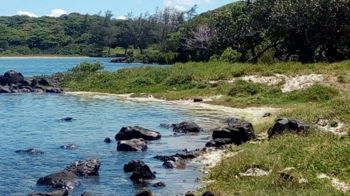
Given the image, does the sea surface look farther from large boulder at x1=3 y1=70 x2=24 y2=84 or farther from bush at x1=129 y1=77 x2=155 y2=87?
large boulder at x1=3 y1=70 x2=24 y2=84

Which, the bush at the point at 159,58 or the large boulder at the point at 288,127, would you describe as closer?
the large boulder at the point at 288,127

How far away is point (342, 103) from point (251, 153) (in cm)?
1017

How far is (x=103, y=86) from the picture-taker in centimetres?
6384

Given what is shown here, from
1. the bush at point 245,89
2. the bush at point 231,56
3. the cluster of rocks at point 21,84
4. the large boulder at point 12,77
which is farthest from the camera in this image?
the bush at point 231,56

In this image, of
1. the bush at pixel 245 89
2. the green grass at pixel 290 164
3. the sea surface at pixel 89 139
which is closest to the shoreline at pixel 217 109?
the sea surface at pixel 89 139

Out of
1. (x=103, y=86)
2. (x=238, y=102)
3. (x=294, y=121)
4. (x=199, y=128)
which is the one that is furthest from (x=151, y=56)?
(x=294, y=121)

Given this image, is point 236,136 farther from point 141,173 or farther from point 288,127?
point 141,173

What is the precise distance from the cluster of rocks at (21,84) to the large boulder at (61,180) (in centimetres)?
4422

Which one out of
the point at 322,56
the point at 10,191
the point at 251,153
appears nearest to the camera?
the point at 10,191

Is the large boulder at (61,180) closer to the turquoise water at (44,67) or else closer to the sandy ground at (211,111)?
the sandy ground at (211,111)

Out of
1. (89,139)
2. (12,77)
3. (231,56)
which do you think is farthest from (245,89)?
(12,77)

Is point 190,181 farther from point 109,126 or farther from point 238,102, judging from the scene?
point 238,102

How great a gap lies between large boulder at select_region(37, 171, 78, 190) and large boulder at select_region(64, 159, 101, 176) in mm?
925

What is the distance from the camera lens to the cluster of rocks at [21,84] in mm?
65062
